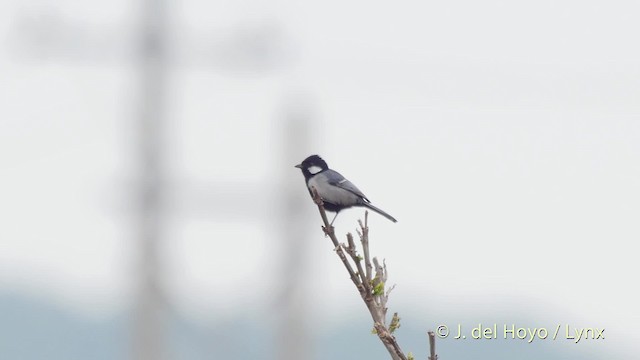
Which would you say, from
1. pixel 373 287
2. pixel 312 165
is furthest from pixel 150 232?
pixel 373 287

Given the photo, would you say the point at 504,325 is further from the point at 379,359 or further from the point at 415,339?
the point at 415,339

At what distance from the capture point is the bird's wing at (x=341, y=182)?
1209 cm

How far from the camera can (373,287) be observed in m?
7.44

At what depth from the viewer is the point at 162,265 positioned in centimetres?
1675

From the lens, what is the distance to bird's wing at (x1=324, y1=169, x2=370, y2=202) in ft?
39.7

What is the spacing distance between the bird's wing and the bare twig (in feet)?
14.0

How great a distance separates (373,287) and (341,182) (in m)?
4.84

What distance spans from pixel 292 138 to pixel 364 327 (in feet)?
246

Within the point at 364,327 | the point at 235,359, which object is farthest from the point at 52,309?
the point at 235,359

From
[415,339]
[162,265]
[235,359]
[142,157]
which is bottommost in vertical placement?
[415,339]

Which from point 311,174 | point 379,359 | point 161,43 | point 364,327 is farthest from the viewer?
point 364,327

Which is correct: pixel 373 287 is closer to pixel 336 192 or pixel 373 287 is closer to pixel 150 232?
pixel 336 192

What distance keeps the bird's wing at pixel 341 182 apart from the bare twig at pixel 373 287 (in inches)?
168

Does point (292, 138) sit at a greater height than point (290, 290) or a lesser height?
greater
